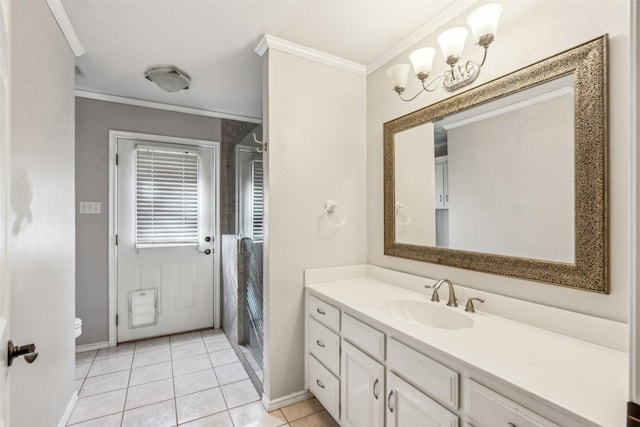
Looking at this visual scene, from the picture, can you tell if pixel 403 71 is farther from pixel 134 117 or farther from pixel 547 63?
pixel 134 117

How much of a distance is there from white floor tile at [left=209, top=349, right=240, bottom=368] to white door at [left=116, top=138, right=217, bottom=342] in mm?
621

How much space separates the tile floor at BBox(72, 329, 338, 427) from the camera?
1.80 m

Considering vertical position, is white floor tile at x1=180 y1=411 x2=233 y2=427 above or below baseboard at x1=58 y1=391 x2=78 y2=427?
below

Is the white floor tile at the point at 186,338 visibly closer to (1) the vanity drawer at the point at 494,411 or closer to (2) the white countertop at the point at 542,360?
(2) the white countertop at the point at 542,360

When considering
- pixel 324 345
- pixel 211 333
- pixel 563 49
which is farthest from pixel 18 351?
pixel 211 333

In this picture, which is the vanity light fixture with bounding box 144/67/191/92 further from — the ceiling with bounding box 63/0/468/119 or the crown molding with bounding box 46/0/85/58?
the crown molding with bounding box 46/0/85/58

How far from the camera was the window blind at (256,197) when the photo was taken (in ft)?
7.71

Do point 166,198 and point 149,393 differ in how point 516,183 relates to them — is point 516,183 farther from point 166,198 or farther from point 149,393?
point 166,198

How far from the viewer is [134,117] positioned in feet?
9.53

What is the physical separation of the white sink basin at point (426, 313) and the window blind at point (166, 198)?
2.33 m

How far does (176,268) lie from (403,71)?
2796 mm

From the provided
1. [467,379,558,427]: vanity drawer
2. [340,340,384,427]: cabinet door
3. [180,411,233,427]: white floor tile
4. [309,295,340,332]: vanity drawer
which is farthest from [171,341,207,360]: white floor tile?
[467,379,558,427]: vanity drawer

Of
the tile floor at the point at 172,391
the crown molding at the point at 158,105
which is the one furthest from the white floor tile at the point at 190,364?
the crown molding at the point at 158,105

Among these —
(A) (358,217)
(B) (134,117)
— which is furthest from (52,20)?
(A) (358,217)
